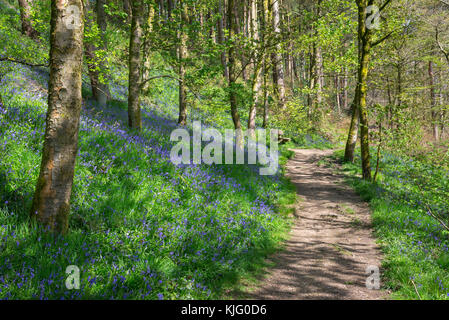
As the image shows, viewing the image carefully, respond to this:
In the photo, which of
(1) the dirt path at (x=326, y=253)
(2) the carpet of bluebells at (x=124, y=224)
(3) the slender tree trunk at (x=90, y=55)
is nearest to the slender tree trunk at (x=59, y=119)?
(2) the carpet of bluebells at (x=124, y=224)

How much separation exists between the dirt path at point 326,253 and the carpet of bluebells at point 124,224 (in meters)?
0.49

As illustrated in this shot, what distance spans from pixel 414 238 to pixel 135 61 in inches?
330

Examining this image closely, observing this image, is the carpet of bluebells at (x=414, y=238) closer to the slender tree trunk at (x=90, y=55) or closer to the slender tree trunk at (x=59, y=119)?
the slender tree trunk at (x=59, y=119)

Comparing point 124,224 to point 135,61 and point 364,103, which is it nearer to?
point 135,61

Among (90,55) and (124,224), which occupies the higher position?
(90,55)

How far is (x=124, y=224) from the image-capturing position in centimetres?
466

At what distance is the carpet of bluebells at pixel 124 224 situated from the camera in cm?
343

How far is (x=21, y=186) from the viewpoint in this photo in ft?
14.3

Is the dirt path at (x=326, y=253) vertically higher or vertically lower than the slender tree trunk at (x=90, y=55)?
lower

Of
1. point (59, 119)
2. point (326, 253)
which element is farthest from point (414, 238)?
point (59, 119)

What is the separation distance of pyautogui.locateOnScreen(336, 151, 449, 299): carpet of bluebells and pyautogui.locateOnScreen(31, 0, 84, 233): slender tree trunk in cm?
525

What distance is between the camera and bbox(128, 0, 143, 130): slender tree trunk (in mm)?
7777
